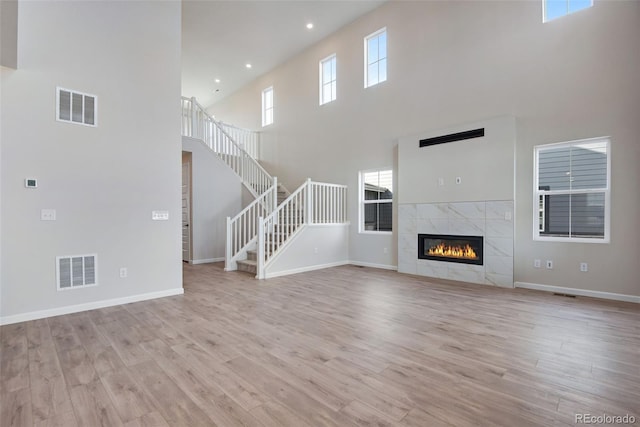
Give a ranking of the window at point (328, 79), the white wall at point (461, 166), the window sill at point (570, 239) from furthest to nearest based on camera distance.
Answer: the window at point (328, 79)
the white wall at point (461, 166)
the window sill at point (570, 239)

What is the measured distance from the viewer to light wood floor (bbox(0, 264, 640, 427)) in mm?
1791

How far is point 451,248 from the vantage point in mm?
5559

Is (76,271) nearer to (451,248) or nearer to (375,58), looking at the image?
(451,248)

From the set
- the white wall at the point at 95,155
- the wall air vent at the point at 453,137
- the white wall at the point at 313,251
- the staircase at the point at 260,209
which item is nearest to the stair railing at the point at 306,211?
the staircase at the point at 260,209

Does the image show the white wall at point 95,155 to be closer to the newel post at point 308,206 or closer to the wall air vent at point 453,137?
the newel post at point 308,206

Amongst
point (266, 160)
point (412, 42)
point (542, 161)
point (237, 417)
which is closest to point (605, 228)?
point (542, 161)

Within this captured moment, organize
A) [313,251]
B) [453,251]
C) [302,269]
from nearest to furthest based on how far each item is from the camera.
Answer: [453,251]
[302,269]
[313,251]

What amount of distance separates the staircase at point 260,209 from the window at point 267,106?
182cm

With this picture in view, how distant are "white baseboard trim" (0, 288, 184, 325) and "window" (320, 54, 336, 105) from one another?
229 inches

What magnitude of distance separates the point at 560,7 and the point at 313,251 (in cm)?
571

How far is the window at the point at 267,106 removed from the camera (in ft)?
31.7

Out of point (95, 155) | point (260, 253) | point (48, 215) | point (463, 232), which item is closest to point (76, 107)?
point (95, 155)

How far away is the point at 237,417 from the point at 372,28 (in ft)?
24.7

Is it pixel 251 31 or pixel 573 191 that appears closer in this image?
pixel 573 191
